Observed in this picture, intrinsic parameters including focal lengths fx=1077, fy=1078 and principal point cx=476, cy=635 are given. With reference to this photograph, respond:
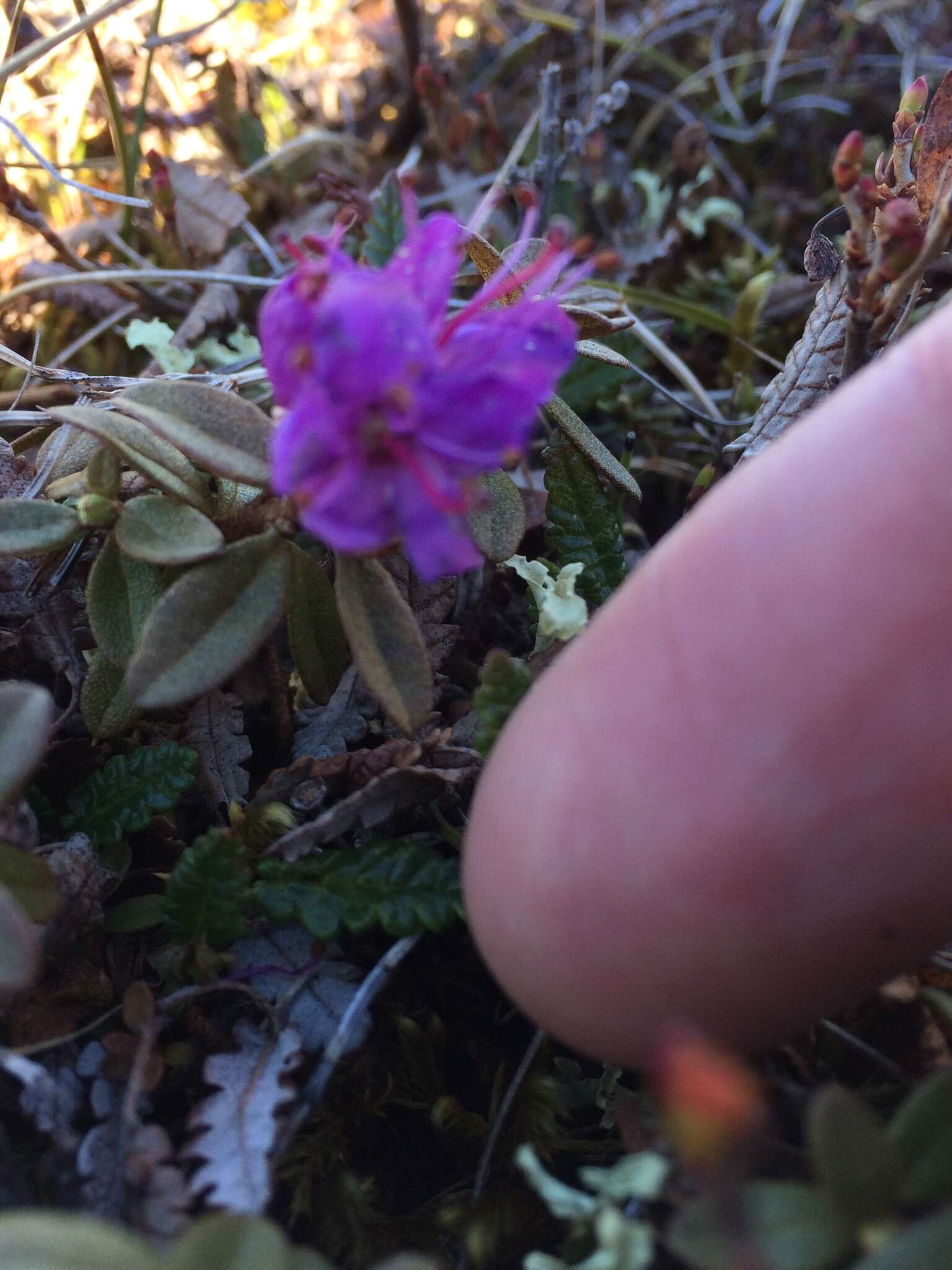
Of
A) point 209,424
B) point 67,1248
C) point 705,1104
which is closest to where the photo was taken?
point 705,1104

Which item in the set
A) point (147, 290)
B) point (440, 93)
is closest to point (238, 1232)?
point (147, 290)

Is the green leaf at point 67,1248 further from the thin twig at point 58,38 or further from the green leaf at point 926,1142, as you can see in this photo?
the thin twig at point 58,38

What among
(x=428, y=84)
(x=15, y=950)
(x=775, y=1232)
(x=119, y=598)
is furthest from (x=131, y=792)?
(x=428, y=84)

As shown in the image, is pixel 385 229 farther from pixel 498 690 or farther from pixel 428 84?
pixel 498 690

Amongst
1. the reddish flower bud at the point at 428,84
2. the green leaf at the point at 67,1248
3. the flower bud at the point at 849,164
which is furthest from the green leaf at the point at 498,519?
the reddish flower bud at the point at 428,84

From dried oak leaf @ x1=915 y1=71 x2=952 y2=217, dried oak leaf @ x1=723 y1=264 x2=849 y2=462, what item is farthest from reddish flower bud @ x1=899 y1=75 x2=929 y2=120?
dried oak leaf @ x1=723 y1=264 x2=849 y2=462

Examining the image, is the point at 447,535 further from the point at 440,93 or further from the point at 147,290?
the point at 440,93
